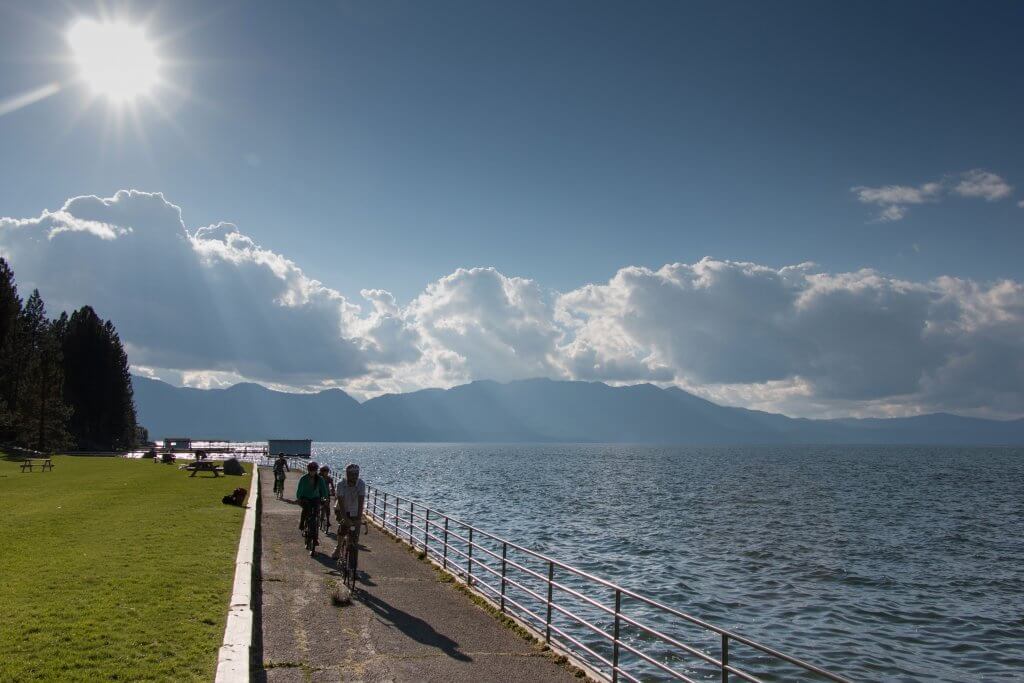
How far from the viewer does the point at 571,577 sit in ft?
92.2

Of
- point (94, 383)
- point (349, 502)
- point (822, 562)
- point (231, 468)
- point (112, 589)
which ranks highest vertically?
point (94, 383)

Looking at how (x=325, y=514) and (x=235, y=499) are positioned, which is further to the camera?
(x=235, y=499)

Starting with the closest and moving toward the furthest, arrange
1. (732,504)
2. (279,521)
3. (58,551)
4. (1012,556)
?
(58,551)
(279,521)
(1012,556)
(732,504)

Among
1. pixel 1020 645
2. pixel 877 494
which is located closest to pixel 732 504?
pixel 877 494

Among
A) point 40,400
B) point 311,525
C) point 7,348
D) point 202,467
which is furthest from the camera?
point 40,400

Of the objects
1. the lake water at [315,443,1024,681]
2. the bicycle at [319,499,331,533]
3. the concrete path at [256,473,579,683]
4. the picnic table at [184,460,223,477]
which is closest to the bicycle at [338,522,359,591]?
the concrete path at [256,473,579,683]

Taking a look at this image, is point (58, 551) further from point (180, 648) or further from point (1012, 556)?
point (1012, 556)

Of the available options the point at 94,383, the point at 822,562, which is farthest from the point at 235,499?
the point at 94,383

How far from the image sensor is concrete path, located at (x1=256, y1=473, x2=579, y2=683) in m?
10.2

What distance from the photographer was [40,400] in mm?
77562

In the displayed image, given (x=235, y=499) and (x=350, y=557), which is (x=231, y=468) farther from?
(x=350, y=557)

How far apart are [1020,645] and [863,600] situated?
5597 mm

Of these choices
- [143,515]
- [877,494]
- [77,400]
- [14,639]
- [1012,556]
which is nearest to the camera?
[14,639]

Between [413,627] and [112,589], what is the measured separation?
18.8 ft
